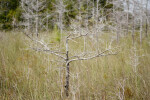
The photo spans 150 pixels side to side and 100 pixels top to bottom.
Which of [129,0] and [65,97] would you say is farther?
[129,0]

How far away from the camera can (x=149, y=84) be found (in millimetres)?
1816

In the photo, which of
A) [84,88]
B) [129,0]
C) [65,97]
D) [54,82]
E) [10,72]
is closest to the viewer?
[65,97]

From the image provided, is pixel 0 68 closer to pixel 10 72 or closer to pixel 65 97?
pixel 10 72

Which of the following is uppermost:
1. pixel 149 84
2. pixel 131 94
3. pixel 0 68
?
pixel 0 68

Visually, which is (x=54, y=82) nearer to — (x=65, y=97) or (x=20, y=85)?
(x=65, y=97)

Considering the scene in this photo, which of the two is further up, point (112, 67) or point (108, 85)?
point (112, 67)

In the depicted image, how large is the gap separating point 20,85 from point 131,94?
1.90 meters

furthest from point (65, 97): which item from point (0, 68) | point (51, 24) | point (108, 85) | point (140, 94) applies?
point (51, 24)

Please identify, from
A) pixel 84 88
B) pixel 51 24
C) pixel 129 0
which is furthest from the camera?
pixel 51 24

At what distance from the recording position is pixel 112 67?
270 cm

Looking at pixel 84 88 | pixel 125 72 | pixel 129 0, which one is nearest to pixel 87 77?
pixel 84 88

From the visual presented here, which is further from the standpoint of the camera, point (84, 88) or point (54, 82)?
point (54, 82)

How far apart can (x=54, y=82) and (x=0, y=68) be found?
1483mm

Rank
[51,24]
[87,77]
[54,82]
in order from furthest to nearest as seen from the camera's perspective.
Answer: [51,24] → [87,77] → [54,82]
